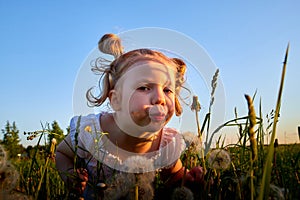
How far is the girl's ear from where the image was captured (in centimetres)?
294

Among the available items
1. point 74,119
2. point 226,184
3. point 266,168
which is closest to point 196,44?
point 226,184

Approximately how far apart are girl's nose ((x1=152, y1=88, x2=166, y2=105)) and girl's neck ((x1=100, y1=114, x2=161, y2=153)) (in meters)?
0.69

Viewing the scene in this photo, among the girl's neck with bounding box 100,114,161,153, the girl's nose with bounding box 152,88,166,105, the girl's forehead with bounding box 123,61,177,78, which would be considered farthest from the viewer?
the girl's neck with bounding box 100,114,161,153

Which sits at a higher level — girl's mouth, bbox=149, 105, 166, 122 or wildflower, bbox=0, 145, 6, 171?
girl's mouth, bbox=149, 105, 166, 122

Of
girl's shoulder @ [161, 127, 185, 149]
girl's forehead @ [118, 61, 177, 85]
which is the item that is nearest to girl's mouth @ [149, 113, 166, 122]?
girl's forehead @ [118, 61, 177, 85]

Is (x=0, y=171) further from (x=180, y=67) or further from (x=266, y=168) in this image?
(x=180, y=67)

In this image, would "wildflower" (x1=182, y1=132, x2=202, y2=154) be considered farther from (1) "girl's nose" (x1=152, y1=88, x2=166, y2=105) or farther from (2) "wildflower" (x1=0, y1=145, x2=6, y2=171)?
(2) "wildflower" (x1=0, y1=145, x2=6, y2=171)

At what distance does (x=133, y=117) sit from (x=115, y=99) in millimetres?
453

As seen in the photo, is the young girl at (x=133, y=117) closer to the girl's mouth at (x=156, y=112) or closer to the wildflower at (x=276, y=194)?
the girl's mouth at (x=156, y=112)

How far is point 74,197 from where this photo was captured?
172 cm

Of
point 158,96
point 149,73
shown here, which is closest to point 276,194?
point 158,96

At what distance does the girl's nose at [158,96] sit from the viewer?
2439 mm

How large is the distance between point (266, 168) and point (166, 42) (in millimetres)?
1394

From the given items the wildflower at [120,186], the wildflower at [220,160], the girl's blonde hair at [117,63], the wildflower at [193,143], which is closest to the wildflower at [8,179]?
the wildflower at [120,186]
